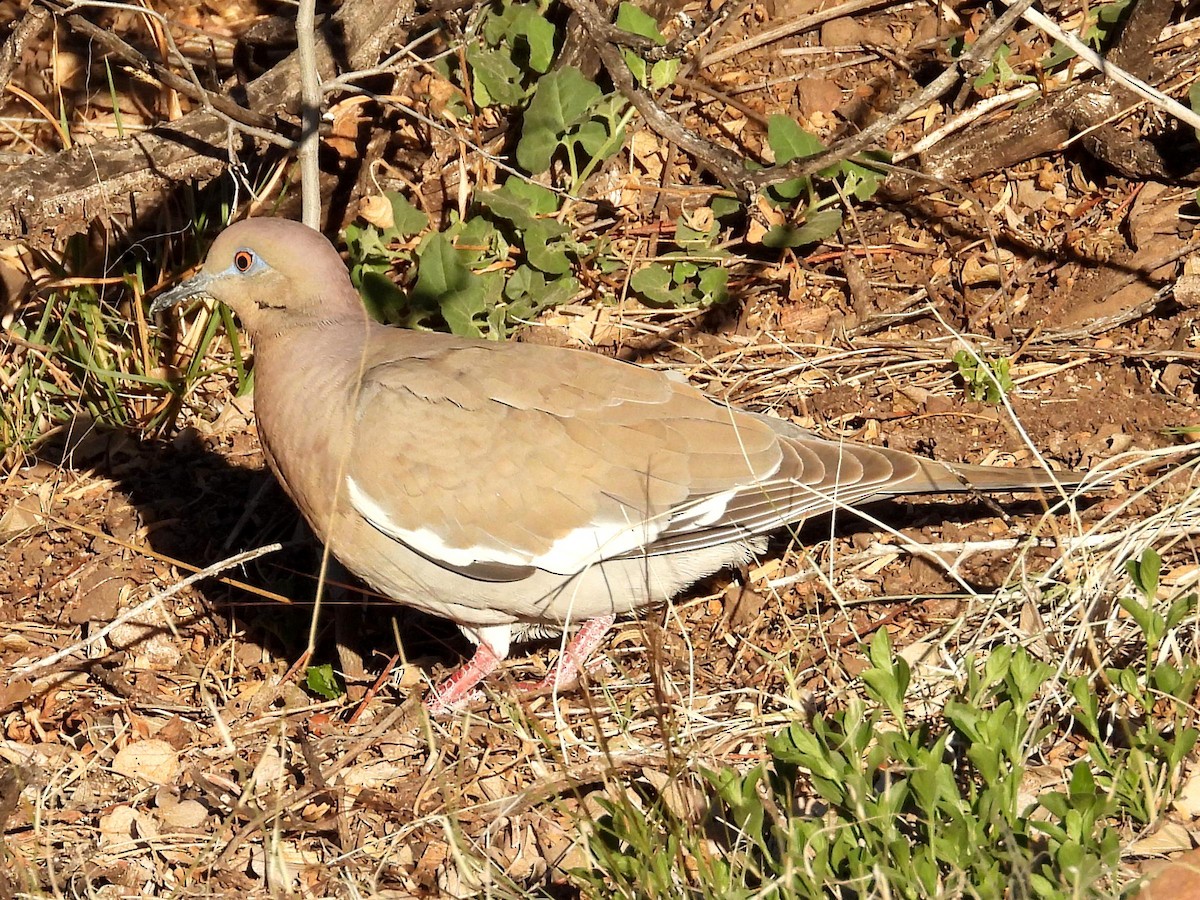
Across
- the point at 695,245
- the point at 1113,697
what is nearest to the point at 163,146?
the point at 695,245

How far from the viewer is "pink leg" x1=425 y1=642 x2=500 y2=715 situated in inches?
158

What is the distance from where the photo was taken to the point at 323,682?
13.3 feet

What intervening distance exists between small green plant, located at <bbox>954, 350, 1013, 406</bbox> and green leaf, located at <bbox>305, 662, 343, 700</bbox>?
7.54 feet

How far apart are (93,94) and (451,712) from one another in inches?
130

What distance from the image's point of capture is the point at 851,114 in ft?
16.8

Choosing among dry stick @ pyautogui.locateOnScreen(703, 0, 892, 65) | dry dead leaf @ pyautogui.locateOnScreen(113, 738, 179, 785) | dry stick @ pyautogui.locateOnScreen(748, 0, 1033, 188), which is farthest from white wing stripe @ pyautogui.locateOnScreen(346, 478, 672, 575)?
dry stick @ pyautogui.locateOnScreen(703, 0, 892, 65)

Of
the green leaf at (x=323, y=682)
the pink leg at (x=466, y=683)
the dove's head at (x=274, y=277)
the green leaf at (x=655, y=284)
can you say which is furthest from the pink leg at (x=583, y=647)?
the green leaf at (x=655, y=284)

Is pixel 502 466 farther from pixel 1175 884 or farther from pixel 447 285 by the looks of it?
pixel 1175 884

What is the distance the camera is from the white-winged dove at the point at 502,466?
3621 mm

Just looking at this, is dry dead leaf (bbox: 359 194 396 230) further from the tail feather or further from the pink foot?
the tail feather

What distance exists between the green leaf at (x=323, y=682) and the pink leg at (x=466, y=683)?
0.95 feet

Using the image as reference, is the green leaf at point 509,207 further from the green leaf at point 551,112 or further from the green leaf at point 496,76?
the green leaf at point 496,76

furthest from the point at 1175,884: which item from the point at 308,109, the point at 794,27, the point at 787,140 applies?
the point at 794,27

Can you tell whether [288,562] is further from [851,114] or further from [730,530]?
[851,114]
